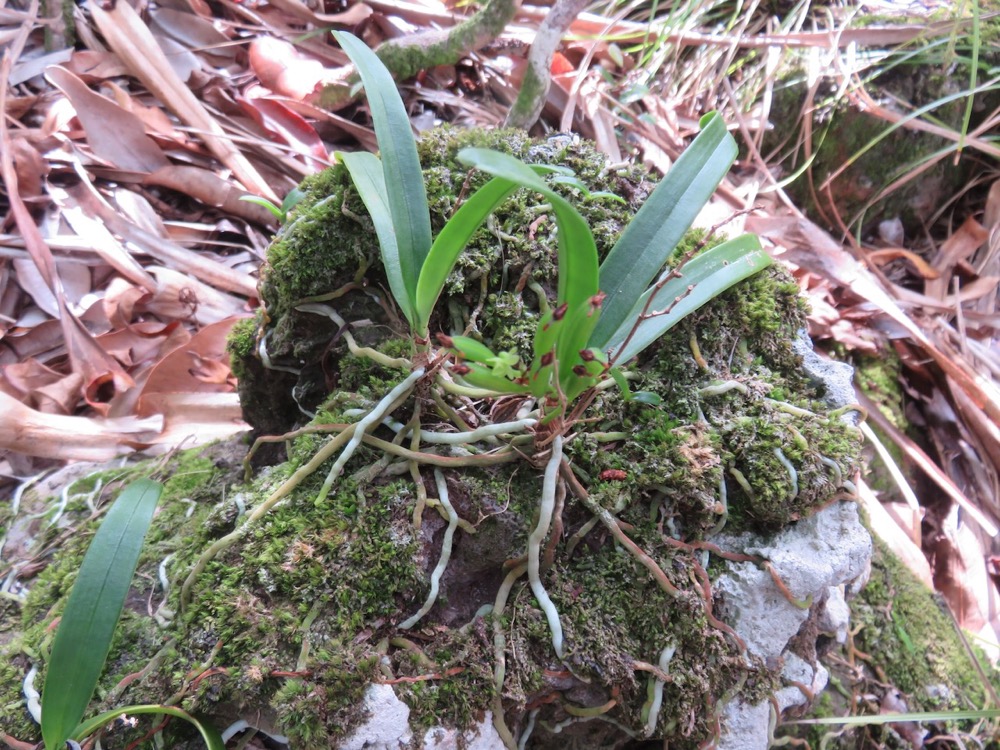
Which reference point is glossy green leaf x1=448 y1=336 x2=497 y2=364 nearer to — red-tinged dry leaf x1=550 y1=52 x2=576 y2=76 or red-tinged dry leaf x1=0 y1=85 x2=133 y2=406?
red-tinged dry leaf x1=0 y1=85 x2=133 y2=406

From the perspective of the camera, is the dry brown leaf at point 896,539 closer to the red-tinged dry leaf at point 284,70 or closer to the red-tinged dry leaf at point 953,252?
the red-tinged dry leaf at point 953,252

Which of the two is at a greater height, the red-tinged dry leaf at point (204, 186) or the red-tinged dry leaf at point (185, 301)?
the red-tinged dry leaf at point (204, 186)

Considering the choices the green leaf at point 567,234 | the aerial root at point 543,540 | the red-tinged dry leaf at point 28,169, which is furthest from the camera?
the red-tinged dry leaf at point 28,169

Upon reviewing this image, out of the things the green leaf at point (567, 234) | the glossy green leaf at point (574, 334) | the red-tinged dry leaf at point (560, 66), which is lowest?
the glossy green leaf at point (574, 334)

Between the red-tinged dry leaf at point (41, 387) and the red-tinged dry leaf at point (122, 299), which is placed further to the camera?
the red-tinged dry leaf at point (122, 299)

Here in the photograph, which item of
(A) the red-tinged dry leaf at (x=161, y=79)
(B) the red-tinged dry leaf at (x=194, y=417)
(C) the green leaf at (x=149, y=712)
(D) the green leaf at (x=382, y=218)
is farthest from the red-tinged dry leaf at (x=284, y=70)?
(C) the green leaf at (x=149, y=712)

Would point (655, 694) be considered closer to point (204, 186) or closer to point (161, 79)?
point (204, 186)

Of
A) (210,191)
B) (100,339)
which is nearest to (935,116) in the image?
(210,191)
